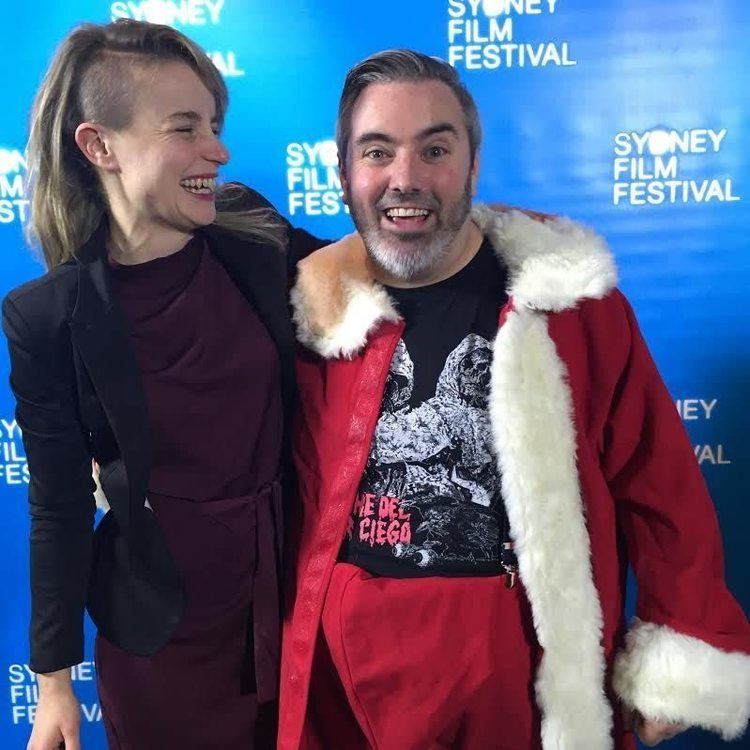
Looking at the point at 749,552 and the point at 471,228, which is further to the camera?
the point at 749,552

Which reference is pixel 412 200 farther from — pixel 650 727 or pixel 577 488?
pixel 650 727

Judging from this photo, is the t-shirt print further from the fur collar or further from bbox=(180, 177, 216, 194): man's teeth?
bbox=(180, 177, 216, 194): man's teeth

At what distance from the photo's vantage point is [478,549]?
3.88 feet

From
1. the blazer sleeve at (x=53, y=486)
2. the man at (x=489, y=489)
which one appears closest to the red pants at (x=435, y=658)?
the man at (x=489, y=489)

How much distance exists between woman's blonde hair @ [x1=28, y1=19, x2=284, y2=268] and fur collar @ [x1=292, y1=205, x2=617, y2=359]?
1.15 ft

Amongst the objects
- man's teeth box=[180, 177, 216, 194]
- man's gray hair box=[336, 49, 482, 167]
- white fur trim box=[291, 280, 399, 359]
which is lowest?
white fur trim box=[291, 280, 399, 359]

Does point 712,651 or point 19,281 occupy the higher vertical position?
point 19,281

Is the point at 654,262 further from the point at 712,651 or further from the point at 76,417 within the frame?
the point at 76,417

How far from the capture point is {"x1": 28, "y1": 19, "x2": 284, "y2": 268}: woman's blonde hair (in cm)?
118

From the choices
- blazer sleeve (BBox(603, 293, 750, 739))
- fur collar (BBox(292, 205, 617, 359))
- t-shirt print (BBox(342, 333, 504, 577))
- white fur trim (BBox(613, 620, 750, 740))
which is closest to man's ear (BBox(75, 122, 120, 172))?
fur collar (BBox(292, 205, 617, 359))

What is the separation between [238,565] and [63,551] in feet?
0.95

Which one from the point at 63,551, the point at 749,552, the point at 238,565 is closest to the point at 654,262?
the point at 749,552

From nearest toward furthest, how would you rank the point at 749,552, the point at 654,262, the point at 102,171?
the point at 102,171 < the point at 654,262 < the point at 749,552

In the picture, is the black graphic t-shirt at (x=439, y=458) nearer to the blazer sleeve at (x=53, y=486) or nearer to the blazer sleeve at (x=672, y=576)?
the blazer sleeve at (x=672, y=576)
